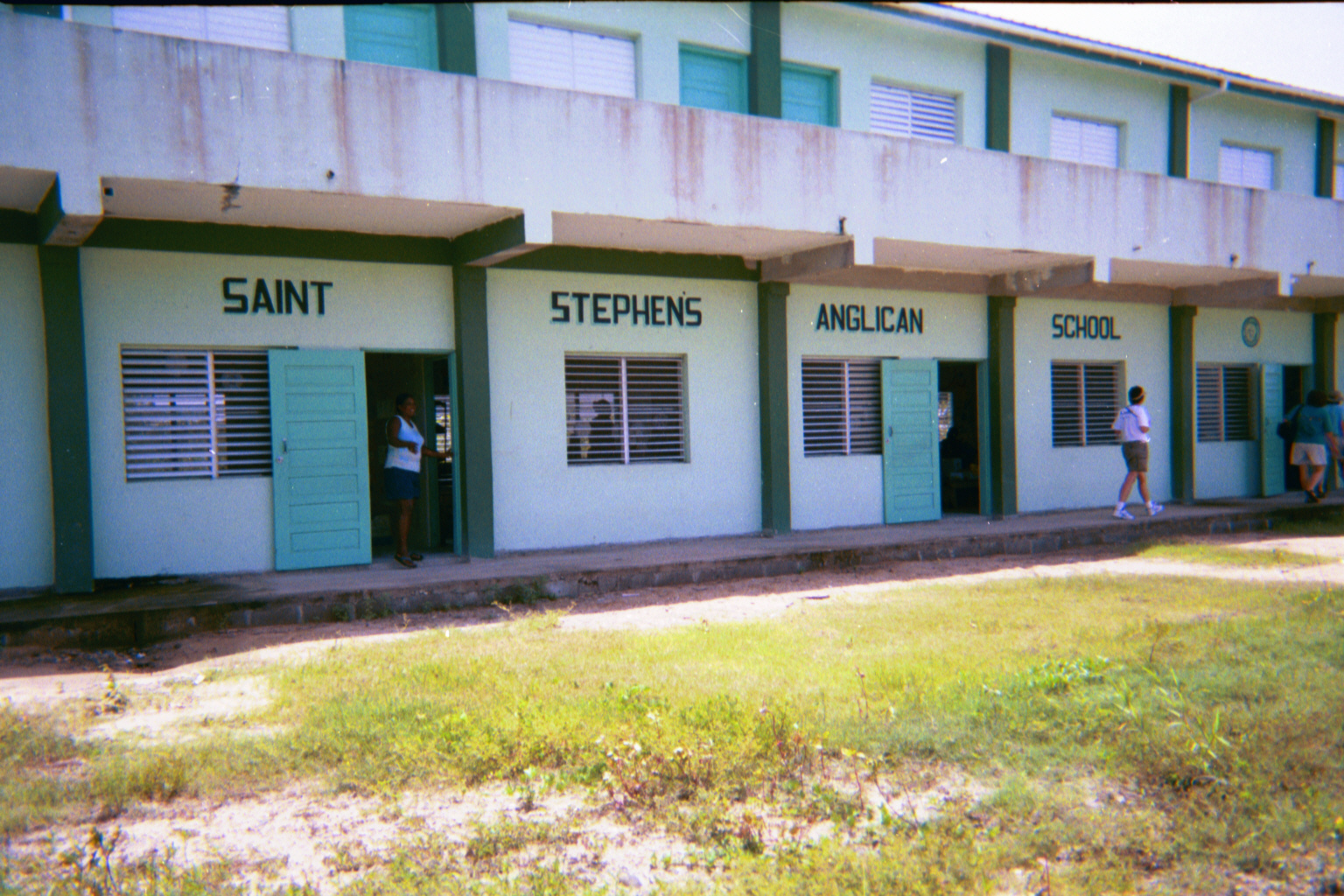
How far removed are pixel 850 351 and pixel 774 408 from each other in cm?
156

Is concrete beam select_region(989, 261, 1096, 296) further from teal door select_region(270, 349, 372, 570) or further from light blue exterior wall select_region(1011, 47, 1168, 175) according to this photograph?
teal door select_region(270, 349, 372, 570)

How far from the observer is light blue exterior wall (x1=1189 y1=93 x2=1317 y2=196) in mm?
15523

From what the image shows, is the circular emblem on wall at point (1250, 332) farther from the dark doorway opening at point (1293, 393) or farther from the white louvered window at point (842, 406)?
the white louvered window at point (842, 406)

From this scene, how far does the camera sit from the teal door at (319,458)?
930 cm

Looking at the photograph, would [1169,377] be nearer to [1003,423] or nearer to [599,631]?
[1003,423]

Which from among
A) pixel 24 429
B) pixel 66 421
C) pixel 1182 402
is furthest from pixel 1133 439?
pixel 24 429

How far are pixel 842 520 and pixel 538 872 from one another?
9.61 meters

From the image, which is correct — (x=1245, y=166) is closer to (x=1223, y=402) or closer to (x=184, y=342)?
(x=1223, y=402)

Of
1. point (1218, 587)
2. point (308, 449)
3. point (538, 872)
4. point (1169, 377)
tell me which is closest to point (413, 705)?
point (538, 872)

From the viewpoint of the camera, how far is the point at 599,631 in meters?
7.22

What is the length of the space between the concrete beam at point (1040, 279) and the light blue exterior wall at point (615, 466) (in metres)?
3.92

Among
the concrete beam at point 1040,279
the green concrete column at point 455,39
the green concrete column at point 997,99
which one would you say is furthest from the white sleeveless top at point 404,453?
the green concrete column at point 997,99

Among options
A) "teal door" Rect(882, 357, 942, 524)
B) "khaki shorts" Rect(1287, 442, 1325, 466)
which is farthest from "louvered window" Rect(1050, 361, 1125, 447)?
"khaki shorts" Rect(1287, 442, 1325, 466)

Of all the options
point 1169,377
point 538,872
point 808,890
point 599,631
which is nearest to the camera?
point 808,890
